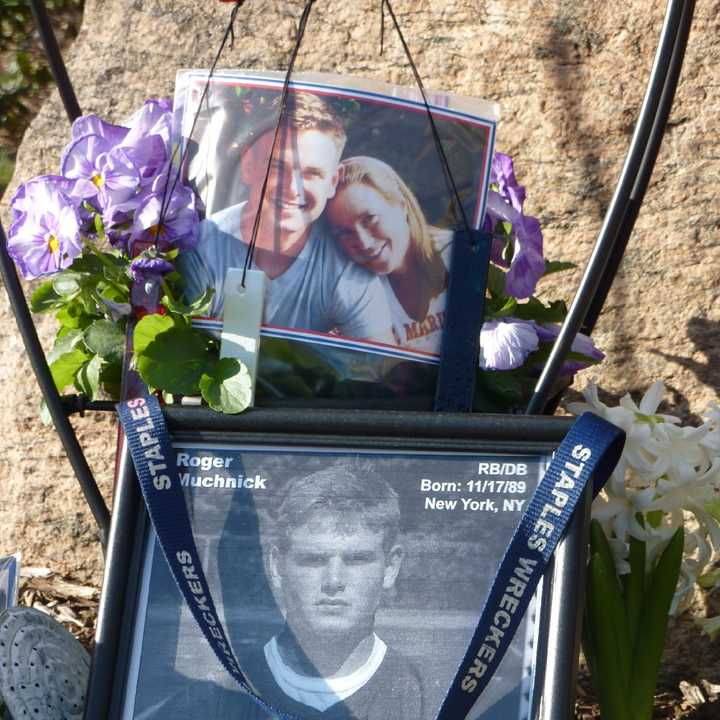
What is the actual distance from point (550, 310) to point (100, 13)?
1.12 m

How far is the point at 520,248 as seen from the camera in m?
1.50

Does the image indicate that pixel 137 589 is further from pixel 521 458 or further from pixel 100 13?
pixel 100 13

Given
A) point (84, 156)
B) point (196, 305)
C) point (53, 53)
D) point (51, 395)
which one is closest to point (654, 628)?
point (196, 305)

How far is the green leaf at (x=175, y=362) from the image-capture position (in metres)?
1.35

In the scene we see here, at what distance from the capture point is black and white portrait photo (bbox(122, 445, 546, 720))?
4.00 ft

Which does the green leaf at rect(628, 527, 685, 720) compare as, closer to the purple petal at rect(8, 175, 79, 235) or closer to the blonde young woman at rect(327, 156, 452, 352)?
the blonde young woman at rect(327, 156, 452, 352)

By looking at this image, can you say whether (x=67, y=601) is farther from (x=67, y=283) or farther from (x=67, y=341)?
(x=67, y=283)

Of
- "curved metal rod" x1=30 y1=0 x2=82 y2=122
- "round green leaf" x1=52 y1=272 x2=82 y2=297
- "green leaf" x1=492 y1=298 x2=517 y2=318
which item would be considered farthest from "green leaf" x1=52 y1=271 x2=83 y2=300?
"green leaf" x1=492 y1=298 x2=517 y2=318

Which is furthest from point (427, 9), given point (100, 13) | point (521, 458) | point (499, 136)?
point (521, 458)

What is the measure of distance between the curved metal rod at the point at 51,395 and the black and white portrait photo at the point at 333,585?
26 centimetres

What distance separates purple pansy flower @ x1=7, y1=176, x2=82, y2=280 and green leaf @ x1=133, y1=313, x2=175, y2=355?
14 centimetres

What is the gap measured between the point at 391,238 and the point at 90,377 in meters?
0.45

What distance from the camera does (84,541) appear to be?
2.06 metres

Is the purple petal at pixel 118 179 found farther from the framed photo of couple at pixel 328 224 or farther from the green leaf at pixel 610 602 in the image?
the green leaf at pixel 610 602
